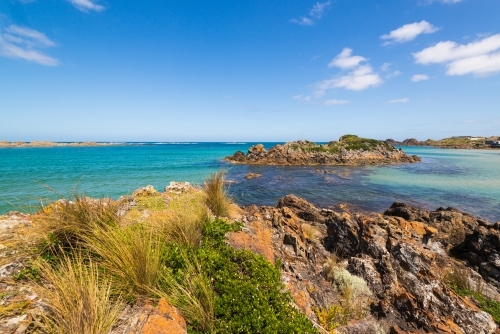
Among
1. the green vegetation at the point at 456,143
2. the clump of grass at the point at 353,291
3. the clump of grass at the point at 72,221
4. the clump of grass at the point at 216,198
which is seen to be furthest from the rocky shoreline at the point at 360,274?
the green vegetation at the point at 456,143

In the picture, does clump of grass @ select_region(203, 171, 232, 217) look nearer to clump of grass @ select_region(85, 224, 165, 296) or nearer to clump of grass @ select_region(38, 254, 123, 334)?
clump of grass @ select_region(85, 224, 165, 296)

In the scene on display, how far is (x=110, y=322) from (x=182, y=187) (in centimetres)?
1102

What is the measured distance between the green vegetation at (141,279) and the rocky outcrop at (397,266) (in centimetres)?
153

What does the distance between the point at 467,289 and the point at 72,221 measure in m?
12.2

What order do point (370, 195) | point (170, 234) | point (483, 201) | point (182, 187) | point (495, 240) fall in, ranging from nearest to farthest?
point (170, 234), point (495, 240), point (182, 187), point (483, 201), point (370, 195)

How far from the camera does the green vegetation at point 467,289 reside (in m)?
6.86

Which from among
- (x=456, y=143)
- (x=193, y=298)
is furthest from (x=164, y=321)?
(x=456, y=143)

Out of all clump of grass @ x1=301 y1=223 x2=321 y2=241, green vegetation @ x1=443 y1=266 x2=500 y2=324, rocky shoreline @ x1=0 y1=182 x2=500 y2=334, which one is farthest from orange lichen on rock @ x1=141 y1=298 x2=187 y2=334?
green vegetation @ x1=443 y1=266 x2=500 y2=324

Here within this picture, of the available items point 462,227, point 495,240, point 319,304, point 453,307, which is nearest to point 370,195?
point 462,227

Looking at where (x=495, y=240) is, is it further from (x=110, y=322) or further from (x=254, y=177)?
(x=254, y=177)

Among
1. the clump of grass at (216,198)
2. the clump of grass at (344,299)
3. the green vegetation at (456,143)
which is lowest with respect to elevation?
the clump of grass at (344,299)

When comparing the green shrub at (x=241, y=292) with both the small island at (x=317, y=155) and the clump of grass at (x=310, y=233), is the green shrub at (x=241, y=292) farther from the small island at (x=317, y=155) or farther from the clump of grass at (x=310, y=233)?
the small island at (x=317, y=155)

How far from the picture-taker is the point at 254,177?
3397cm

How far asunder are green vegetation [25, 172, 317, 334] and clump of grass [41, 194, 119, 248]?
0.06 ft
